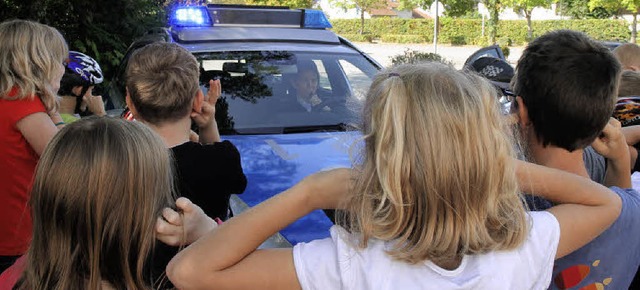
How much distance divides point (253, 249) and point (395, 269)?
32cm

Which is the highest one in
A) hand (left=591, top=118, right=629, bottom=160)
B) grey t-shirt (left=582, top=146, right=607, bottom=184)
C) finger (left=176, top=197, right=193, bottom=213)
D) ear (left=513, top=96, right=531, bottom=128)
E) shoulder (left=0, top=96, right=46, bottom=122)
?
ear (left=513, top=96, right=531, bottom=128)

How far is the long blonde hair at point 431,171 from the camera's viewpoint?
1250 mm

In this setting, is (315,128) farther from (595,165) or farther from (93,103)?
(595,165)

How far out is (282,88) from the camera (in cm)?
445

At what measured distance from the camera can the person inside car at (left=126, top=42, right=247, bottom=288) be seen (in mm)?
2141

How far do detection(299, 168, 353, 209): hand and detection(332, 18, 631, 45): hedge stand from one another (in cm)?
3718

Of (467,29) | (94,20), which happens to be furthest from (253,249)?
(467,29)

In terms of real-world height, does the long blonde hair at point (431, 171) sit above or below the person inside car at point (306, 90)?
above

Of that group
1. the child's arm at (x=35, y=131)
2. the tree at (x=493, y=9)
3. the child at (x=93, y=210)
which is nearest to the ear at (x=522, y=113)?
the child at (x=93, y=210)

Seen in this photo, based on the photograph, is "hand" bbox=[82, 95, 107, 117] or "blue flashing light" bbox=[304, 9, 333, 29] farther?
"blue flashing light" bbox=[304, 9, 333, 29]

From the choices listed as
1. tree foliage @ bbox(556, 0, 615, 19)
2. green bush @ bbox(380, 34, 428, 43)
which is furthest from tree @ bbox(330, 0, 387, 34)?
tree foliage @ bbox(556, 0, 615, 19)

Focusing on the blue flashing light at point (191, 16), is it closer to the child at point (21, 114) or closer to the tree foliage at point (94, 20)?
the child at point (21, 114)

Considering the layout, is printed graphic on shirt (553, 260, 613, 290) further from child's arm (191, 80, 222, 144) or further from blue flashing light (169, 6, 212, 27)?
blue flashing light (169, 6, 212, 27)

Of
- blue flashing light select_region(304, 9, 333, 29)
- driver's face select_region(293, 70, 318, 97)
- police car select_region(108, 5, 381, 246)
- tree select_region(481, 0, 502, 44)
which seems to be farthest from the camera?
tree select_region(481, 0, 502, 44)
